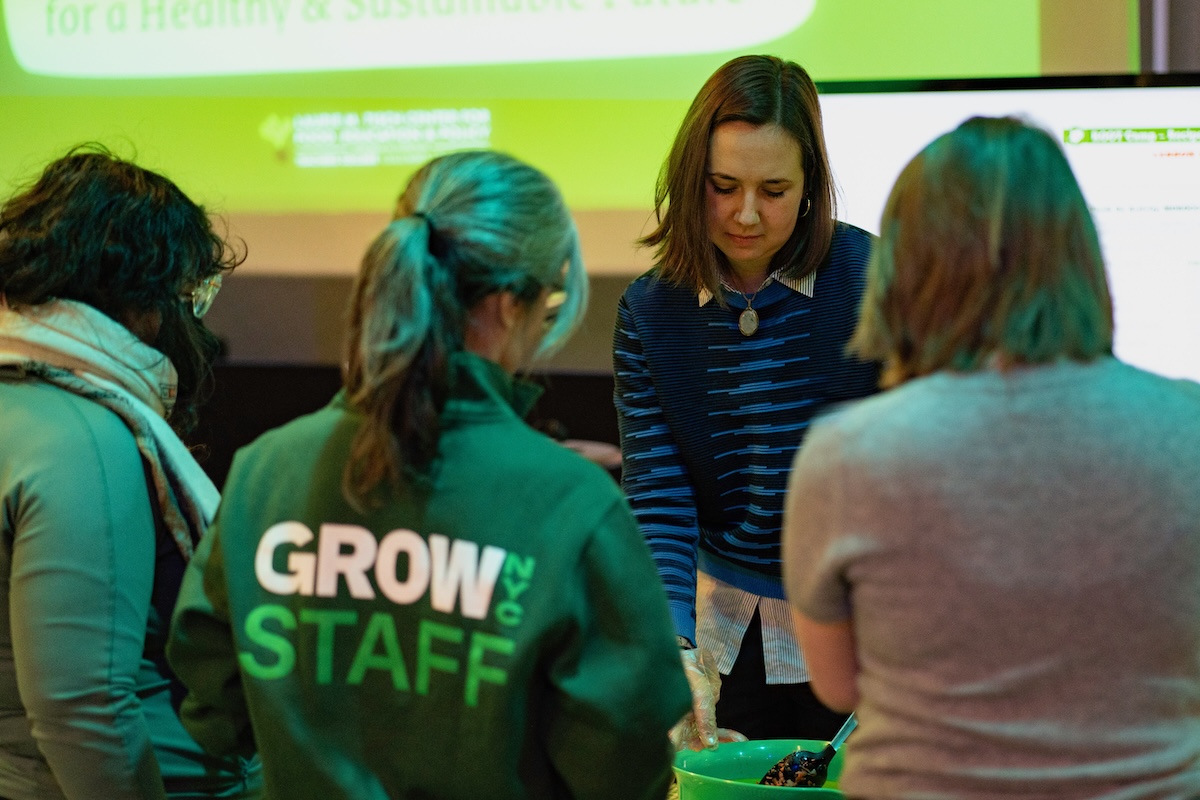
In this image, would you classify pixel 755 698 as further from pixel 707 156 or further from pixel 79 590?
pixel 79 590

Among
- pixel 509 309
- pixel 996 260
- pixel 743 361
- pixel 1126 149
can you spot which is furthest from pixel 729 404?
pixel 1126 149

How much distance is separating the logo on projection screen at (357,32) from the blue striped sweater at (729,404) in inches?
55.8

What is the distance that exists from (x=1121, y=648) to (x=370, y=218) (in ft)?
8.70

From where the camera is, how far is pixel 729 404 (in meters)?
1.61

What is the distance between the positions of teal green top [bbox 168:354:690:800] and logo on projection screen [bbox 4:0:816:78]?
208 centimetres

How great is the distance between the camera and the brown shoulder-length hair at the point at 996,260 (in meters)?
0.90

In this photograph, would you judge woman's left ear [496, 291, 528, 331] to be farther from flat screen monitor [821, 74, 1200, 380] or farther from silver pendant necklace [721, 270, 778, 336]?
flat screen monitor [821, 74, 1200, 380]

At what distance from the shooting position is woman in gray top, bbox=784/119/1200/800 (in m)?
0.87

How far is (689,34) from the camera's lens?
292 cm

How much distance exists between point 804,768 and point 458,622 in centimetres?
50

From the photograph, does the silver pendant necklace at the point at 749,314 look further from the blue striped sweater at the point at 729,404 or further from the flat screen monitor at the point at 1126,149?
the flat screen monitor at the point at 1126,149

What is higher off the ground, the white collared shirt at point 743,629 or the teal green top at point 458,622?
the teal green top at point 458,622

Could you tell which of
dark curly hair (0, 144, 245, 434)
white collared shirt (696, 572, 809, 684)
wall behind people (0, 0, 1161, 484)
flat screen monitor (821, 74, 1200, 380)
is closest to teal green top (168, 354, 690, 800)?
dark curly hair (0, 144, 245, 434)

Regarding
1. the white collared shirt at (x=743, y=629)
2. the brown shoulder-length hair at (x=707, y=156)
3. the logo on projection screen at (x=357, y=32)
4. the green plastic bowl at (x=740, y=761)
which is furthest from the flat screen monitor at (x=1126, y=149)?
the green plastic bowl at (x=740, y=761)
